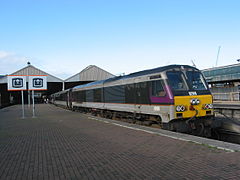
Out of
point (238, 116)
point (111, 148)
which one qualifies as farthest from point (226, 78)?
point (111, 148)

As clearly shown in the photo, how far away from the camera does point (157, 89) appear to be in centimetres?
959

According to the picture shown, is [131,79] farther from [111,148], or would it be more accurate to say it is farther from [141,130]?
[111,148]

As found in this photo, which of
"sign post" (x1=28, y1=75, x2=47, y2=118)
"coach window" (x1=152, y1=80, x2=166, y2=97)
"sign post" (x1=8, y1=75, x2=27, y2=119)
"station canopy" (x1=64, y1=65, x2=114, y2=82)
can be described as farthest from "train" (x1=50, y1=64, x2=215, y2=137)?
"station canopy" (x1=64, y1=65, x2=114, y2=82)

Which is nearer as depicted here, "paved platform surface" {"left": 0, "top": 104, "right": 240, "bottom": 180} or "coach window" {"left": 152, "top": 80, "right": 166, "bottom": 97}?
"paved platform surface" {"left": 0, "top": 104, "right": 240, "bottom": 180}

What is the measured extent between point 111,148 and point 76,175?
239 centimetres

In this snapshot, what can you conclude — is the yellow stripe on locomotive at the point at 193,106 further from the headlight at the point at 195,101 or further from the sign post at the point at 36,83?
the sign post at the point at 36,83

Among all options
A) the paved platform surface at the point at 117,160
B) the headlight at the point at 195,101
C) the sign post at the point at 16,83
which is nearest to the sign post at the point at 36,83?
the sign post at the point at 16,83

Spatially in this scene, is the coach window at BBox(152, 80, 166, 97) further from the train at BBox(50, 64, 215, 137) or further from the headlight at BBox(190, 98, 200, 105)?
the headlight at BBox(190, 98, 200, 105)

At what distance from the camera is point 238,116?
14.4 m

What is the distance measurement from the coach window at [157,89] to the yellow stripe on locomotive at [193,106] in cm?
74

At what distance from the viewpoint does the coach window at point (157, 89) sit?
933cm

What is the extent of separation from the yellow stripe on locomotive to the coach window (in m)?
0.74

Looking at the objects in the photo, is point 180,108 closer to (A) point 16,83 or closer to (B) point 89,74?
(A) point 16,83

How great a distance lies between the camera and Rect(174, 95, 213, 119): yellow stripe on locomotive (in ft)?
28.8
